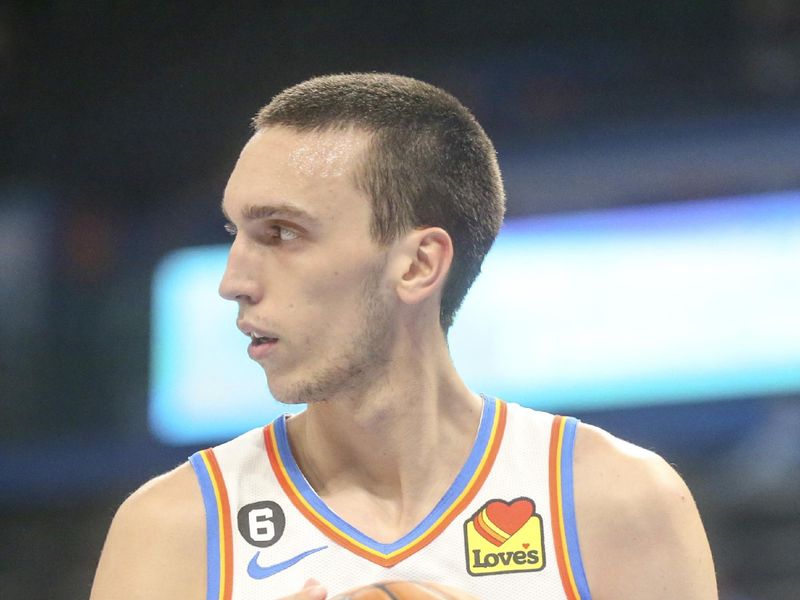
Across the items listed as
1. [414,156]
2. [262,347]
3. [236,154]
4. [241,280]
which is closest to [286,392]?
[262,347]

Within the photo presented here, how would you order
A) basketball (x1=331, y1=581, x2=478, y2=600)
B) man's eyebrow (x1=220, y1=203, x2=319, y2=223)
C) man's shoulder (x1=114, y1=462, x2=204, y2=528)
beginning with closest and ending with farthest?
basketball (x1=331, y1=581, x2=478, y2=600)
man's eyebrow (x1=220, y1=203, x2=319, y2=223)
man's shoulder (x1=114, y1=462, x2=204, y2=528)

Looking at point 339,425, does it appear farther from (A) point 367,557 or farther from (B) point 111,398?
(B) point 111,398

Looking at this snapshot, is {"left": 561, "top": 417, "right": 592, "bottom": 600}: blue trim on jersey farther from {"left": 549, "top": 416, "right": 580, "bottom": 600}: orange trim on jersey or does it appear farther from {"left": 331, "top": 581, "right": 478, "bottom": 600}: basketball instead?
{"left": 331, "top": 581, "right": 478, "bottom": 600}: basketball

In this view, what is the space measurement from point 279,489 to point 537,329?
4763 mm

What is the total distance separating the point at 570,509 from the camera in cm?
262

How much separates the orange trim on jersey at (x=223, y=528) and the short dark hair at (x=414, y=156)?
0.63 meters

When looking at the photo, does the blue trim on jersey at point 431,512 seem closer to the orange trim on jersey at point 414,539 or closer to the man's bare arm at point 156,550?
the orange trim on jersey at point 414,539

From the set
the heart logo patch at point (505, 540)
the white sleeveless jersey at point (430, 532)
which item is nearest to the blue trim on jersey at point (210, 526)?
the white sleeveless jersey at point (430, 532)

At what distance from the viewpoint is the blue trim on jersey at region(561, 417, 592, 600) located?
2.54 m

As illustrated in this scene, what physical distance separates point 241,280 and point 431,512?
665 millimetres

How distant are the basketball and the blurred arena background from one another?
15.5ft

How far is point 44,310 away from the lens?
8234mm

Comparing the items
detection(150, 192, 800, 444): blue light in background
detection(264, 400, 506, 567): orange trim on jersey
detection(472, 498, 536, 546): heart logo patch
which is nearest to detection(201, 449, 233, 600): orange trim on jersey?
detection(264, 400, 506, 567): orange trim on jersey

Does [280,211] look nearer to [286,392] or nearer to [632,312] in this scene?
[286,392]
